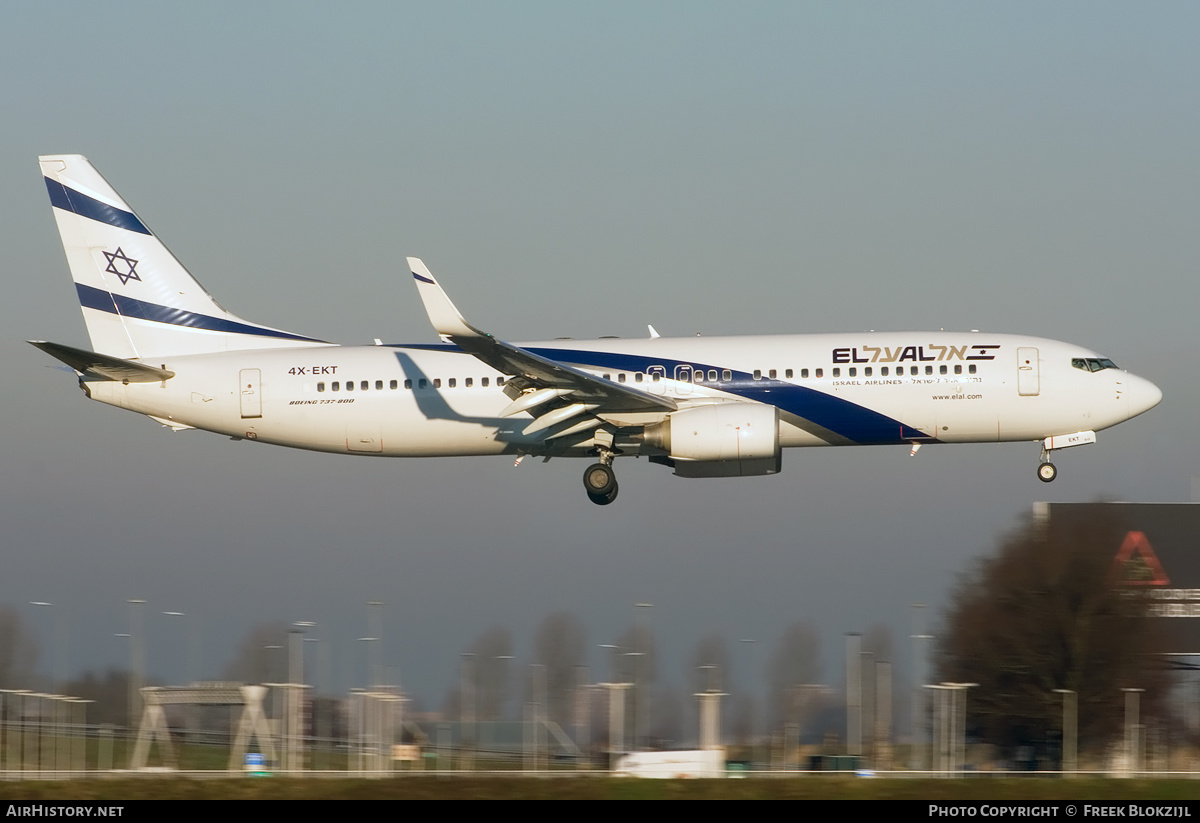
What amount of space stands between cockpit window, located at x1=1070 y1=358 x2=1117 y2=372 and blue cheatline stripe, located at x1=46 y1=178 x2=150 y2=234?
25.8 meters

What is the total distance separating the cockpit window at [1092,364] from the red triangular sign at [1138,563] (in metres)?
19.9

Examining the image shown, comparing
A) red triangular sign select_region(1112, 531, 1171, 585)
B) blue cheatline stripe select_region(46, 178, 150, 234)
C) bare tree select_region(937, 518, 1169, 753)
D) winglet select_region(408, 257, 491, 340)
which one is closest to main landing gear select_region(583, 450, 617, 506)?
winglet select_region(408, 257, 491, 340)

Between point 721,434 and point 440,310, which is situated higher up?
point 440,310

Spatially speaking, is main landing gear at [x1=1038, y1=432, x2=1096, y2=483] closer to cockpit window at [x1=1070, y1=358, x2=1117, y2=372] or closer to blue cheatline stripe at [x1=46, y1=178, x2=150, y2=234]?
cockpit window at [x1=1070, y1=358, x2=1117, y2=372]

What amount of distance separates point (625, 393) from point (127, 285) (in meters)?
15.2

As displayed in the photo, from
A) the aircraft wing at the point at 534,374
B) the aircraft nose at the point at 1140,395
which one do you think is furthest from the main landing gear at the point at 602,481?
the aircraft nose at the point at 1140,395

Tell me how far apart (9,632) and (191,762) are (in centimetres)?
3777

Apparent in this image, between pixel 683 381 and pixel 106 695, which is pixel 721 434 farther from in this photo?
pixel 106 695

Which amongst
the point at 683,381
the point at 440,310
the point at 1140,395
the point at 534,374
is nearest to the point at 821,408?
the point at 683,381

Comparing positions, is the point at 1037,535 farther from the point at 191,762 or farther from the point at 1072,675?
the point at 191,762

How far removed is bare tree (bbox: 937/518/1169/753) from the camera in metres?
51.0

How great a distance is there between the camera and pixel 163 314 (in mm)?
39938

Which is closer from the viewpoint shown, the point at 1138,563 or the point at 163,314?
the point at 163,314

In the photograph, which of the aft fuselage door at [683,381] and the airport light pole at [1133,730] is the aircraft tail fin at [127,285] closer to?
the aft fuselage door at [683,381]
